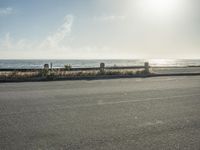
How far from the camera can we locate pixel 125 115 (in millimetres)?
7027

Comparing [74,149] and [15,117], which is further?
[15,117]

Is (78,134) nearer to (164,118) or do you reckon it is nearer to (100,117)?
(100,117)

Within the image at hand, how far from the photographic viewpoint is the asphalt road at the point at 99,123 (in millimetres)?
4828

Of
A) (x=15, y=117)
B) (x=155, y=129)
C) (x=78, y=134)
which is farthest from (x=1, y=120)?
(x=155, y=129)

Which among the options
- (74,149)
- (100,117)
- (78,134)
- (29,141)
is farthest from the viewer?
(100,117)

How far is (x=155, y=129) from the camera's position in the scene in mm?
5762

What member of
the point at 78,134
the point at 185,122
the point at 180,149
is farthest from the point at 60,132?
the point at 185,122

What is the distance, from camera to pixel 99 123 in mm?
6207

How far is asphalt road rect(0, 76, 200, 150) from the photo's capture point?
4828 mm

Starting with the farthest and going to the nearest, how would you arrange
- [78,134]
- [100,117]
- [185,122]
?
[100,117] → [185,122] → [78,134]

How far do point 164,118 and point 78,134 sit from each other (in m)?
2.44

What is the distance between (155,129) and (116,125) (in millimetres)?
860

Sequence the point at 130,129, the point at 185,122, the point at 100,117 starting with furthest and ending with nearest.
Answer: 1. the point at 100,117
2. the point at 185,122
3. the point at 130,129

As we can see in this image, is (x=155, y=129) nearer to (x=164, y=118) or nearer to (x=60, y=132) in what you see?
(x=164, y=118)
